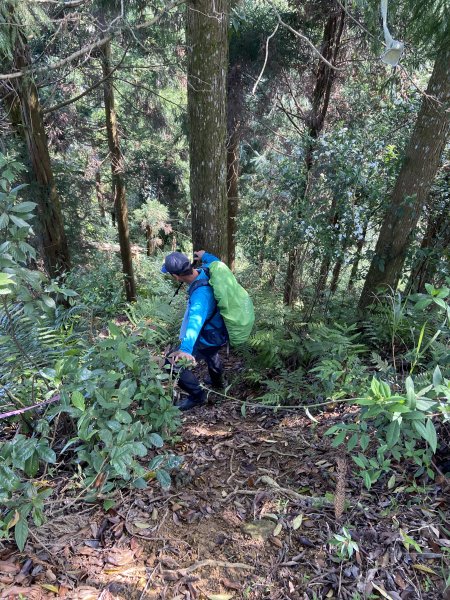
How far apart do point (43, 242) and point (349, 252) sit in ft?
17.9

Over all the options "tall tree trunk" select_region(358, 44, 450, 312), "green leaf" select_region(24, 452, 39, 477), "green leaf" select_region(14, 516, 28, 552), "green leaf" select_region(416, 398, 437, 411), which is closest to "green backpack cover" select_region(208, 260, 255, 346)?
"tall tree trunk" select_region(358, 44, 450, 312)

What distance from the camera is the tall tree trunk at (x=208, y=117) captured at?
152 inches

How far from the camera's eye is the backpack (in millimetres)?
3811

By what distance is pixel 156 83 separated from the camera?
11625 millimetres

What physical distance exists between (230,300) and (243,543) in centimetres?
212

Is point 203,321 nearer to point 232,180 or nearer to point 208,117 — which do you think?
point 208,117

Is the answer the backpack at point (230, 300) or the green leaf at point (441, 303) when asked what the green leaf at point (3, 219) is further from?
the green leaf at point (441, 303)

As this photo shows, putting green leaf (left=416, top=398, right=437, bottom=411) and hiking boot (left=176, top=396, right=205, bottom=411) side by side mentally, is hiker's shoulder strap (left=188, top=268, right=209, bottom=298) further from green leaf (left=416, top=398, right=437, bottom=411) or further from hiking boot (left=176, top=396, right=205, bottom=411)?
green leaf (left=416, top=398, right=437, bottom=411)

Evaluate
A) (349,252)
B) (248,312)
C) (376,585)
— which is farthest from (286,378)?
(349,252)

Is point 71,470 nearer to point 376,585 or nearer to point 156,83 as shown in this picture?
point 376,585

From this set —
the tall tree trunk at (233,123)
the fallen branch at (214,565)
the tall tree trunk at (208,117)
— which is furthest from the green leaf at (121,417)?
the tall tree trunk at (233,123)

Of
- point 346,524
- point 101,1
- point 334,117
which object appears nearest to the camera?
point 346,524

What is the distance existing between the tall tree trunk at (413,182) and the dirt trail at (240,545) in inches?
114

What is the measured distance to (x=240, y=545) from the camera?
7.65 feet
